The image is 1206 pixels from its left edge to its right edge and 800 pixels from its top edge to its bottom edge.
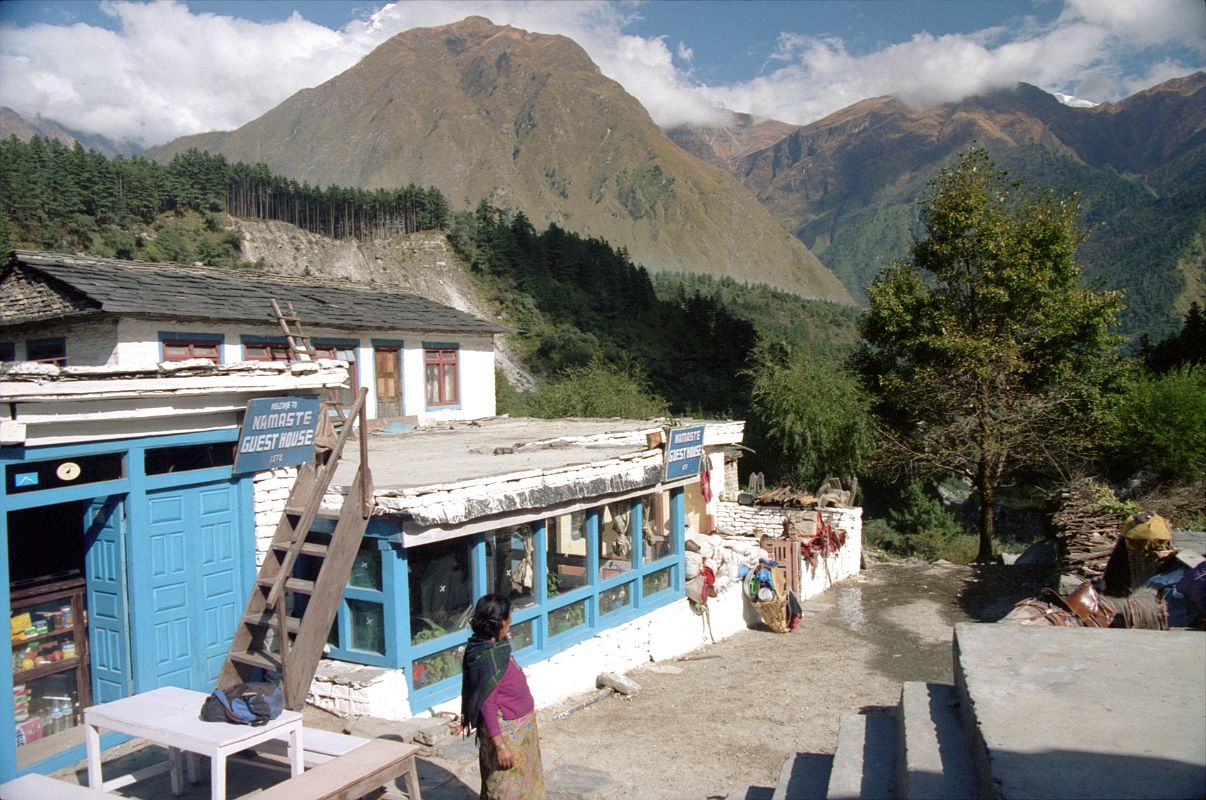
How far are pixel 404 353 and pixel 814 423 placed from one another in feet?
38.8

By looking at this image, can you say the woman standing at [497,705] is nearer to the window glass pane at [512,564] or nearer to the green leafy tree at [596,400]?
the window glass pane at [512,564]

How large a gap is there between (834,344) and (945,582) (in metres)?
54.8

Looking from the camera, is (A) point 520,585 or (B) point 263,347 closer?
(A) point 520,585

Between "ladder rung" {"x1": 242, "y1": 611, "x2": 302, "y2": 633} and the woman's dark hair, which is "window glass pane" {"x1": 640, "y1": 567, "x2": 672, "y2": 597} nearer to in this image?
"ladder rung" {"x1": 242, "y1": 611, "x2": 302, "y2": 633}

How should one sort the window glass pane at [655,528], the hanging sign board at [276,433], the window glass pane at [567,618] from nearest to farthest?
1. the hanging sign board at [276,433]
2. the window glass pane at [567,618]
3. the window glass pane at [655,528]

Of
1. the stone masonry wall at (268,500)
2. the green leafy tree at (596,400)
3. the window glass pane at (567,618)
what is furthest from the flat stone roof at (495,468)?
the green leafy tree at (596,400)

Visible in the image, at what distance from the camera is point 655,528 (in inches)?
519

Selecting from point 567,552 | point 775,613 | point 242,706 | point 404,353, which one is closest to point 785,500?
point 775,613

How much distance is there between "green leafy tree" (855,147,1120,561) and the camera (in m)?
22.4

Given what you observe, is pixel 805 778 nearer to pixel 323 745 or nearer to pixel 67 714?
pixel 323 745

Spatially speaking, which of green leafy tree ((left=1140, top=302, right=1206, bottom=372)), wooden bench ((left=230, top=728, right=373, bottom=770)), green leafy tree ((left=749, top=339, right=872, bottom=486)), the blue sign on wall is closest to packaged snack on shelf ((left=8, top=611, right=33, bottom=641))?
wooden bench ((left=230, top=728, right=373, bottom=770))

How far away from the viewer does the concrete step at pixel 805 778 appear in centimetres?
561

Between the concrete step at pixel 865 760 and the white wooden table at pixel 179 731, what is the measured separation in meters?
3.48

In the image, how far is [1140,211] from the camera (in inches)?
3809
